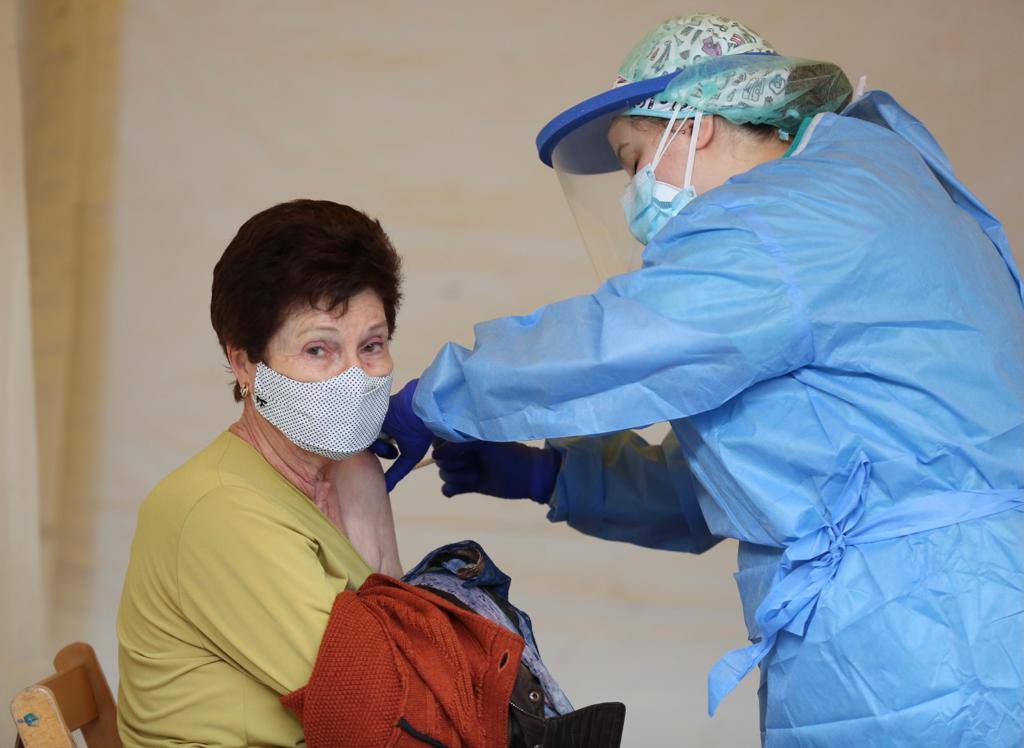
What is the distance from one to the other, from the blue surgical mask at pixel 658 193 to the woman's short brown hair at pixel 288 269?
386 mm

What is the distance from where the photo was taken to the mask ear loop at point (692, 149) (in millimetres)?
1744

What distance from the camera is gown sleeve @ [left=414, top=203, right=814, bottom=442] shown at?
1.49 m

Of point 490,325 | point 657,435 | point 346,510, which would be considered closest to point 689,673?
point 657,435

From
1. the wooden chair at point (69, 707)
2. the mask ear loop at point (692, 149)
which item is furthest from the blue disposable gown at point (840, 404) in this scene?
the wooden chair at point (69, 707)

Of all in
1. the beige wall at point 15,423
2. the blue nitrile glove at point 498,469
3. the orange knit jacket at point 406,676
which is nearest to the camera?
the orange knit jacket at point 406,676

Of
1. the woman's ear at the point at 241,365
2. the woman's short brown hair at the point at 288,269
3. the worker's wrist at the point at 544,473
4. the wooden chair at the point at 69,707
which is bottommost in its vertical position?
the wooden chair at the point at 69,707

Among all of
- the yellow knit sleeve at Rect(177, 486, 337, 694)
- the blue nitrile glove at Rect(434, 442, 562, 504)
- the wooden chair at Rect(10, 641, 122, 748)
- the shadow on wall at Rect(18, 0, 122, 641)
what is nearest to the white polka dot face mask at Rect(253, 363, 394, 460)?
the yellow knit sleeve at Rect(177, 486, 337, 694)

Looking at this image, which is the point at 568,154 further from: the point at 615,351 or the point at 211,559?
the point at 211,559

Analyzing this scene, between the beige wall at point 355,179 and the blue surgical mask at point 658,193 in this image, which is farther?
the beige wall at point 355,179

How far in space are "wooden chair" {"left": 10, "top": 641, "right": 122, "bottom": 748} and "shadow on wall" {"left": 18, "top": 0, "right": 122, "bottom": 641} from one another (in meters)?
1.50

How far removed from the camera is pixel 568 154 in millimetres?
1975

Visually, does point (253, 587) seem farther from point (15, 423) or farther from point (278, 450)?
point (15, 423)

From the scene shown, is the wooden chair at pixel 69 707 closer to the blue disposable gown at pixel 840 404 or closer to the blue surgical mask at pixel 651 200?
the blue disposable gown at pixel 840 404

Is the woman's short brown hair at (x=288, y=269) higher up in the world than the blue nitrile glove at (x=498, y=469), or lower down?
higher up
